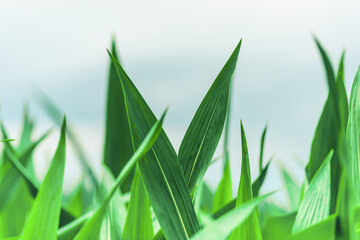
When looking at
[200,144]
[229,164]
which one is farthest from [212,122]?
[229,164]

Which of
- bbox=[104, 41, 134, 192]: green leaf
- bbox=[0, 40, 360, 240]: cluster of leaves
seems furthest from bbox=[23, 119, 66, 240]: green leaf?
bbox=[104, 41, 134, 192]: green leaf

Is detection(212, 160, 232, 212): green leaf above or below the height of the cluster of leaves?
below

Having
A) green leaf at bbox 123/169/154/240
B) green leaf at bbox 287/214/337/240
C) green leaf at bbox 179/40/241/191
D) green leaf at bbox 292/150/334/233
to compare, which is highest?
green leaf at bbox 179/40/241/191

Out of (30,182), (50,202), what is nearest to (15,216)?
(30,182)

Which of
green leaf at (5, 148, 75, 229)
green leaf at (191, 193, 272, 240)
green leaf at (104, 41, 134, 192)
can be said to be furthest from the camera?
green leaf at (104, 41, 134, 192)

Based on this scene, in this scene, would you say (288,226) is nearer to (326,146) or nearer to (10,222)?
(326,146)

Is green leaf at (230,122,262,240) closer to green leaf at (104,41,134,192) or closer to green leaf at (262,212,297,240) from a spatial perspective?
green leaf at (262,212,297,240)
